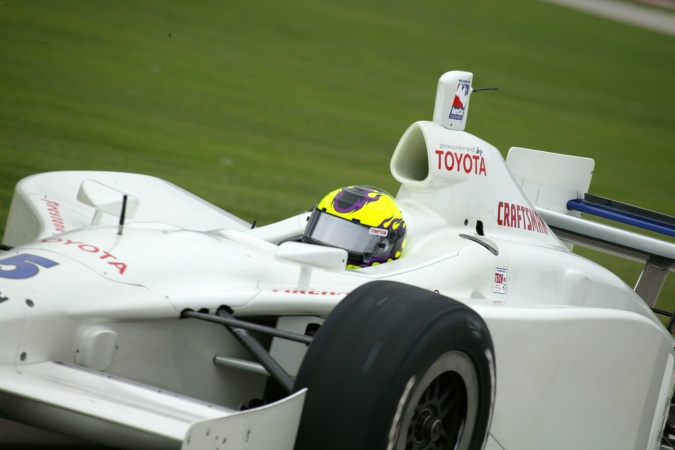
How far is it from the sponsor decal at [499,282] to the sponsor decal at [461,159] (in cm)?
62

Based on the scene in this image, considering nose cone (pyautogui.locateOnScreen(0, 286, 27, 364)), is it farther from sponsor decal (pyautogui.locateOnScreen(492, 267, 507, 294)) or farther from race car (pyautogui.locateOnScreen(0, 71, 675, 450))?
sponsor decal (pyautogui.locateOnScreen(492, 267, 507, 294))

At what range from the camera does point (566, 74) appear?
23.8 meters

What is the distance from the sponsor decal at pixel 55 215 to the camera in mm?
5238

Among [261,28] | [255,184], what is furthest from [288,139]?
[261,28]

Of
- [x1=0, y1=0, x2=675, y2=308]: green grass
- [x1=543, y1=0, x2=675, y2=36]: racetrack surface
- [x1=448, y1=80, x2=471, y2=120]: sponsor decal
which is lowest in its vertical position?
[x1=0, y1=0, x2=675, y2=308]: green grass

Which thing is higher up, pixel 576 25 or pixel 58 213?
pixel 576 25

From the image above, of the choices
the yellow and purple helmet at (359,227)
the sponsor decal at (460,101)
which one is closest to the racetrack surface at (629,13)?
the sponsor decal at (460,101)

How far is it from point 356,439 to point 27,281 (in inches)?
49.3

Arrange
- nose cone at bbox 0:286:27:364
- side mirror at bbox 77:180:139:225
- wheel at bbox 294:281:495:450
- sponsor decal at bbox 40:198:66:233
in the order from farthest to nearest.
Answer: sponsor decal at bbox 40:198:66:233 < side mirror at bbox 77:180:139:225 < nose cone at bbox 0:286:27:364 < wheel at bbox 294:281:495:450

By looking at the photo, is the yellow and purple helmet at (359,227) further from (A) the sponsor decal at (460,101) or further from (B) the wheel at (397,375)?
(B) the wheel at (397,375)

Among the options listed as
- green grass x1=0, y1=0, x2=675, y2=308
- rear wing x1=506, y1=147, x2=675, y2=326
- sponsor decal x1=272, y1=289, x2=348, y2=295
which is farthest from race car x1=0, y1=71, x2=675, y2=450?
green grass x1=0, y1=0, x2=675, y2=308

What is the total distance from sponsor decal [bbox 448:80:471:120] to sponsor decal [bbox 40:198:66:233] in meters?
2.01

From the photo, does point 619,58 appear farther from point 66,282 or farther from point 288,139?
point 66,282

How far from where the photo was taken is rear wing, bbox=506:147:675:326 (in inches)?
244
